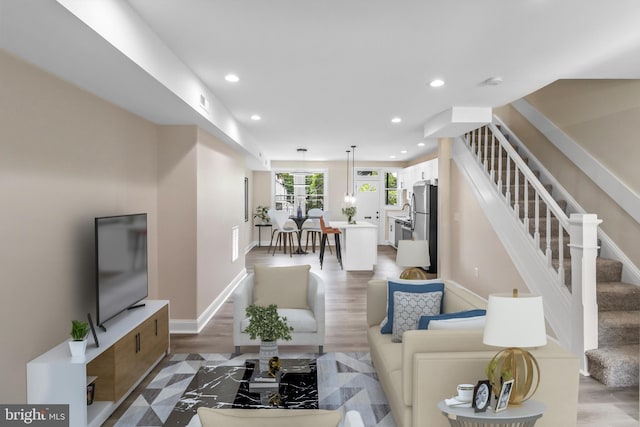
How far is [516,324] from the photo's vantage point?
5.88ft

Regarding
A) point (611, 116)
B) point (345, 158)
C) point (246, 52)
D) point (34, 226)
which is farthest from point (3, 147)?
point (345, 158)

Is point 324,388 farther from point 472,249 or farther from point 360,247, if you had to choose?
point 360,247

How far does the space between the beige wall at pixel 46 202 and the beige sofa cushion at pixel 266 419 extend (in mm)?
1781

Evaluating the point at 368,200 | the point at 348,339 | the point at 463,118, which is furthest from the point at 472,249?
the point at 368,200

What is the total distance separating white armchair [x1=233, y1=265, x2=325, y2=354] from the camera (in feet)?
12.2

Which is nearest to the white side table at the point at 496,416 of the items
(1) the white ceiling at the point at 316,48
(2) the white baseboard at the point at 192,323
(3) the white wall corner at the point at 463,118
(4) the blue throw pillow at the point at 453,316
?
(4) the blue throw pillow at the point at 453,316

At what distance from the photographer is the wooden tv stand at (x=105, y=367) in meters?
2.38

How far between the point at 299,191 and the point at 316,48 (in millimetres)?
8850

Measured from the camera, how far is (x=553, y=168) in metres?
5.40

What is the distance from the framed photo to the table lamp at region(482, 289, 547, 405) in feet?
0.09

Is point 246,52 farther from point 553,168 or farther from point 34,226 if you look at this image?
point 553,168

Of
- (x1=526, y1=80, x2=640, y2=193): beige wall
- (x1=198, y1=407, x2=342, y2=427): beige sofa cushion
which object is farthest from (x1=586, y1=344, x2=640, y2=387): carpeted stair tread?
(x1=198, y1=407, x2=342, y2=427): beige sofa cushion

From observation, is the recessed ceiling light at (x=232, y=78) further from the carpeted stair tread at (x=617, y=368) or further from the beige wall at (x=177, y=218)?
the carpeted stair tread at (x=617, y=368)

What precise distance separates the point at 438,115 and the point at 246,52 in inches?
127
